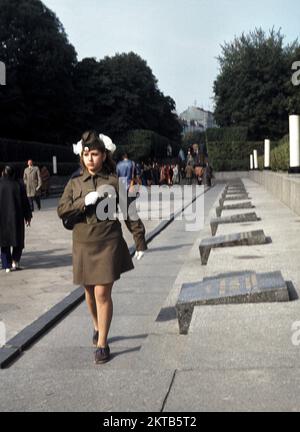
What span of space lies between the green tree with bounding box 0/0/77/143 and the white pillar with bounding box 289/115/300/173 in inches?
1349

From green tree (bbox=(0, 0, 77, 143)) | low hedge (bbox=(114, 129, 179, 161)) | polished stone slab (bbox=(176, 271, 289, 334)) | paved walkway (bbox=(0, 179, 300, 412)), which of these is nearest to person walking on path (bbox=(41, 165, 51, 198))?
green tree (bbox=(0, 0, 77, 143))

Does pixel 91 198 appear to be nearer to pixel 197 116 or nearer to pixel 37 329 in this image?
pixel 37 329

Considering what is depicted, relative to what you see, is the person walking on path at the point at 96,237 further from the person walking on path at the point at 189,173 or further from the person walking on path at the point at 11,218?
the person walking on path at the point at 189,173

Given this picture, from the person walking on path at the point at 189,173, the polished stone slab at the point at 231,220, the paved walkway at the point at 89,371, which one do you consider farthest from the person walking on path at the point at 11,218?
the person walking on path at the point at 189,173

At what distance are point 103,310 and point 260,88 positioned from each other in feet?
179

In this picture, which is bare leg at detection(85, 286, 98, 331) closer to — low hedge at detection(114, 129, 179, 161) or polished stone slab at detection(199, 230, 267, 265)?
polished stone slab at detection(199, 230, 267, 265)

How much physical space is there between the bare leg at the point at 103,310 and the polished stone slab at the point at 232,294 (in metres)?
0.82

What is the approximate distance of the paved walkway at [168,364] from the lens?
3.85m

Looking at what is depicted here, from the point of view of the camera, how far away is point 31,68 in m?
51.3

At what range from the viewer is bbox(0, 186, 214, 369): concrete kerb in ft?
17.3

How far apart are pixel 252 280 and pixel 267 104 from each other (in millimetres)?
53236

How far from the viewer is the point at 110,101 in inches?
2500

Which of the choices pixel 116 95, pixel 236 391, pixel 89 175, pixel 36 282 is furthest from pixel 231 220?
pixel 116 95
